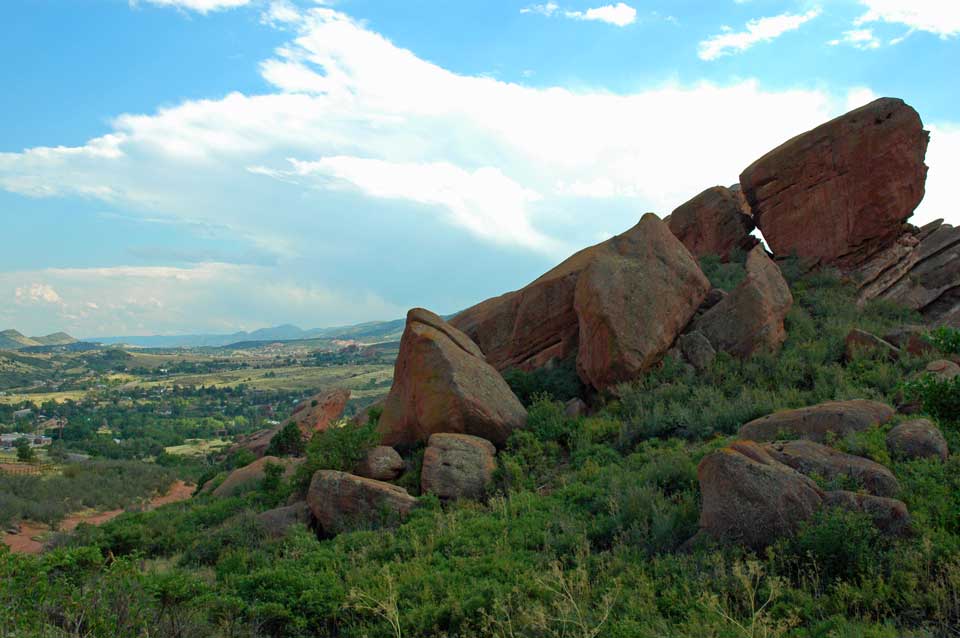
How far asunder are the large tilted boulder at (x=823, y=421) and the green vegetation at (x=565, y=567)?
2.42ft

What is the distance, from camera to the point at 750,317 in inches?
704

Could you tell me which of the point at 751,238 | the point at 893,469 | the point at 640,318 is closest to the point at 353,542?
the point at 893,469

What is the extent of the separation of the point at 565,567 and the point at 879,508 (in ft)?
13.9

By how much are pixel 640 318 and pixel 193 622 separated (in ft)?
45.2

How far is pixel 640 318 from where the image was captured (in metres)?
17.6

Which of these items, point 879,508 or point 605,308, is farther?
point 605,308

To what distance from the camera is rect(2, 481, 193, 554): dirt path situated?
66.9 ft

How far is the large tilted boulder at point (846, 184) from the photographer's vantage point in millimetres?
21516

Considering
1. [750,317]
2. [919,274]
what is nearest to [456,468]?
[750,317]

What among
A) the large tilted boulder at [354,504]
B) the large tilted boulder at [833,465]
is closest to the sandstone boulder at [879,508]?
the large tilted boulder at [833,465]

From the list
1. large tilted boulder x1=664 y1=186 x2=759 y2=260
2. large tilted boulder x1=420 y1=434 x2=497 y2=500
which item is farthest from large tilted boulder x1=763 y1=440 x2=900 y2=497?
large tilted boulder x1=664 y1=186 x2=759 y2=260

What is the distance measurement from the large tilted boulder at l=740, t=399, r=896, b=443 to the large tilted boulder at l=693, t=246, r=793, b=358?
19.0 ft

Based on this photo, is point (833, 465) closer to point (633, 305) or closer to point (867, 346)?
point (633, 305)

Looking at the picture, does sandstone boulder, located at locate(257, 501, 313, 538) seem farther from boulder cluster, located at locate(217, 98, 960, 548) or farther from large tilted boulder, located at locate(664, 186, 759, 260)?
large tilted boulder, located at locate(664, 186, 759, 260)
